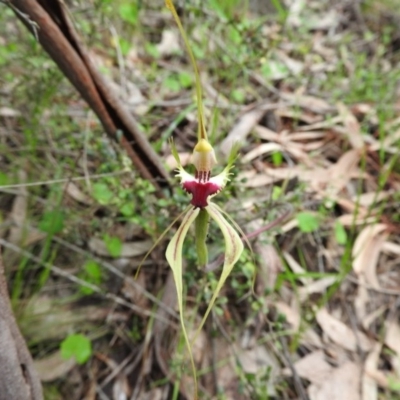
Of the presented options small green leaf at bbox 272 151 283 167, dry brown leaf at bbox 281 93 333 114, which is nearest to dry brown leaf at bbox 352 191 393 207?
small green leaf at bbox 272 151 283 167

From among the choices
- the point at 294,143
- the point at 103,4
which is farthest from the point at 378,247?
the point at 103,4

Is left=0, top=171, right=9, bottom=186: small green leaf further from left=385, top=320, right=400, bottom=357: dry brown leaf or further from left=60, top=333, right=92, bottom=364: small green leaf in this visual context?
left=385, top=320, right=400, bottom=357: dry brown leaf

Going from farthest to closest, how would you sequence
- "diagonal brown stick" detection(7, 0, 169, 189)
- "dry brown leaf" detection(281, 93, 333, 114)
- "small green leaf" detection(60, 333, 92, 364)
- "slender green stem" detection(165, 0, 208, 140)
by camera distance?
"dry brown leaf" detection(281, 93, 333, 114) < "small green leaf" detection(60, 333, 92, 364) < "diagonal brown stick" detection(7, 0, 169, 189) < "slender green stem" detection(165, 0, 208, 140)

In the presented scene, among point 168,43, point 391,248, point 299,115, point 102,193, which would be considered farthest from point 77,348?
point 168,43

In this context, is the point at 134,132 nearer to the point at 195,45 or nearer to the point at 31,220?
the point at 31,220

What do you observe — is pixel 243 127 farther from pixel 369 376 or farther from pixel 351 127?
pixel 369 376

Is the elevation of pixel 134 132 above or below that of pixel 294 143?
below

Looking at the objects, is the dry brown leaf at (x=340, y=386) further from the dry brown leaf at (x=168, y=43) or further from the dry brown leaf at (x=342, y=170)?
the dry brown leaf at (x=168, y=43)
